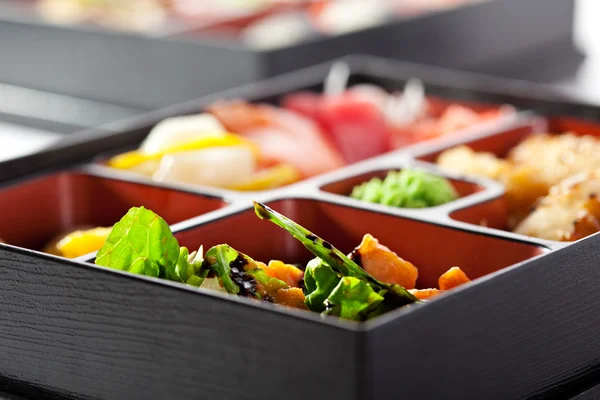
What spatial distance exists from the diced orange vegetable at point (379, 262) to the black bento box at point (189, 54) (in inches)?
76.2

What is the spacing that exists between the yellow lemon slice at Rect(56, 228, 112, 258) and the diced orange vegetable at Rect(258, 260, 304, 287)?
43 cm

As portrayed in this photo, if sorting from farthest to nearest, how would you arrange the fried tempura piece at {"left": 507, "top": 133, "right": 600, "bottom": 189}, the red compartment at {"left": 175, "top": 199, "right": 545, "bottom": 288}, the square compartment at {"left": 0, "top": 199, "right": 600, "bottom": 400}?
the fried tempura piece at {"left": 507, "top": 133, "right": 600, "bottom": 189}
the red compartment at {"left": 175, "top": 199, "right": 545, "bottom": 288}
the square compartment at {"left": 0, "top": 199, "right": 600, "bottom": 400}

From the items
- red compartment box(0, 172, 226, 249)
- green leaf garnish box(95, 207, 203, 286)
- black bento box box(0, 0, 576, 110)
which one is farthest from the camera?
black bento box box(0, 0, 576, 110)

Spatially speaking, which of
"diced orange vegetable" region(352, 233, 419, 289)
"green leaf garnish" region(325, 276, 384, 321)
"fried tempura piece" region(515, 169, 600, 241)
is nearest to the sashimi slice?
"fried tempura piece" region(515, 169, 600, 241)

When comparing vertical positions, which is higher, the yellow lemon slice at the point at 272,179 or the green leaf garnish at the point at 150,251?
the yellow lemon slice at the point at 272,179

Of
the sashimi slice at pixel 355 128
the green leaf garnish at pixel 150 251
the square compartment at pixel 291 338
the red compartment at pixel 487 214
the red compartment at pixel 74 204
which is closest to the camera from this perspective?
the square compartment at pixel 291 338

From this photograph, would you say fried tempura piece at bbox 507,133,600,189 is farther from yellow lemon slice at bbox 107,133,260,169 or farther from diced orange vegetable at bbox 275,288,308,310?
diced orange vegetable at bbox 275,288,308,310

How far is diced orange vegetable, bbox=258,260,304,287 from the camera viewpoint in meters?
1.60

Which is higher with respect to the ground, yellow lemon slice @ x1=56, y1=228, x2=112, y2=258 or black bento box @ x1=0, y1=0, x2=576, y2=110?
black bento box @ x1=0, y1=0, x2=576, y2=110

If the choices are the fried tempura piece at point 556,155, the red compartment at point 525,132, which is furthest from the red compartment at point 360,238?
the red compartment at point 525,132

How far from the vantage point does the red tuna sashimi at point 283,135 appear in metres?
2.45

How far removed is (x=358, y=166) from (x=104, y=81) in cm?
176

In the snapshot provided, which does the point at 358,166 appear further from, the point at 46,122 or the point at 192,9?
the point at 192,9

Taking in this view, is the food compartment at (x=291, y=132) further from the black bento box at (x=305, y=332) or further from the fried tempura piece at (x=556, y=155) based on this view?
the black bento box at (x=305, y=332)
